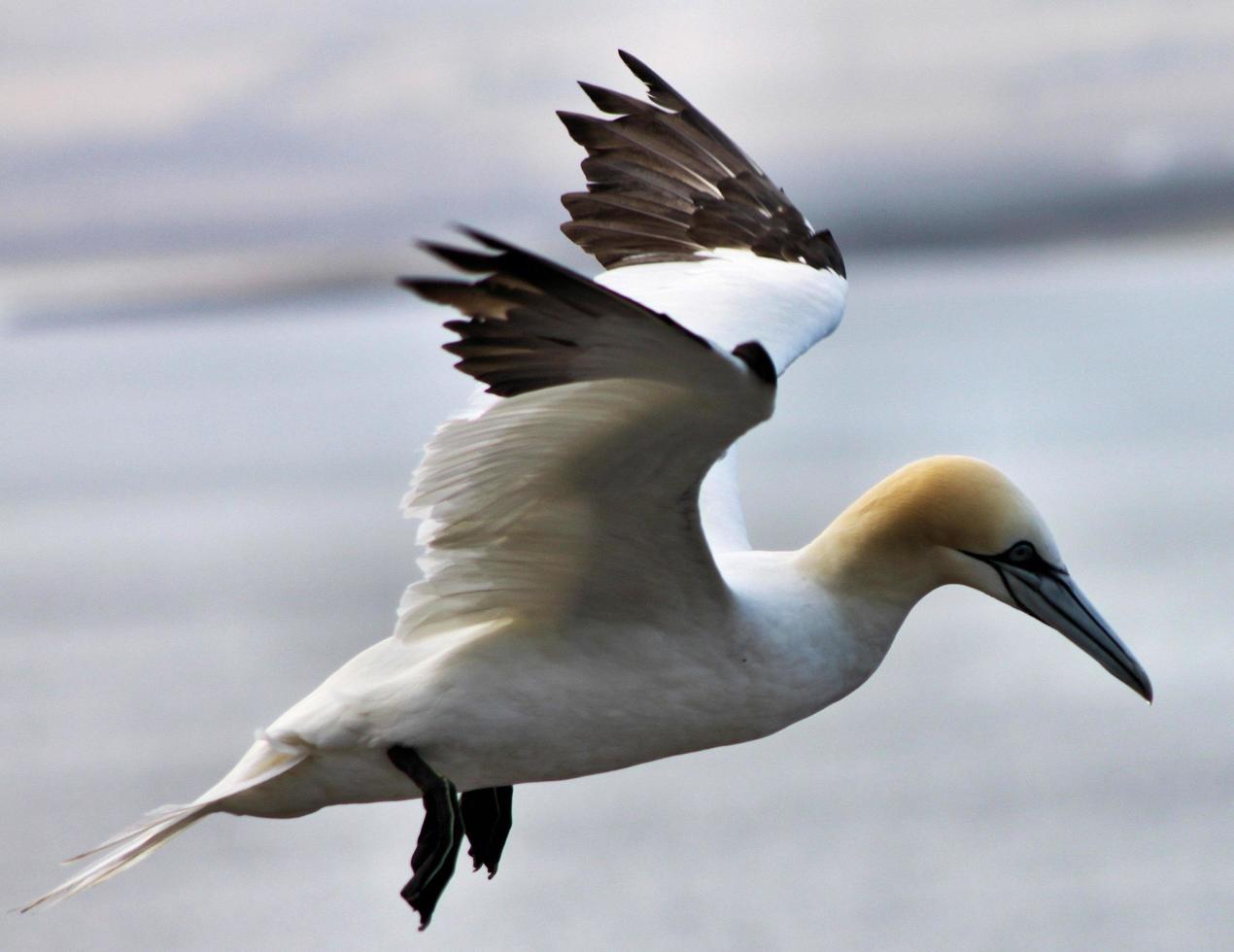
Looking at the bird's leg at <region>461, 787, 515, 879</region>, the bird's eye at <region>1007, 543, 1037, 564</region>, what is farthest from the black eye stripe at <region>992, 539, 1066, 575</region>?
the bird's leg at <region>461, 787, 515, 879</region>

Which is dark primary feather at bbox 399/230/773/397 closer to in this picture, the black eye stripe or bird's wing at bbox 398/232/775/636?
bird's wing at bbox 398/232/775/636

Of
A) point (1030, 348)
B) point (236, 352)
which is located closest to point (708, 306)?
point (1030, 348)

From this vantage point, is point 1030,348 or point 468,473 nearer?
point 468,473

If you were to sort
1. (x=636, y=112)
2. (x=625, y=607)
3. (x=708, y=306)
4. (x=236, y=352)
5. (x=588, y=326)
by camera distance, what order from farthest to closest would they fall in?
1. (x=236, y=352)
2. (x=636, y=112)
3. (x=708, y=306)
4. (x=625, y=607)
5. (x=588, y=326)

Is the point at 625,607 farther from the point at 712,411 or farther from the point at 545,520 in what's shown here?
the point at 712,411

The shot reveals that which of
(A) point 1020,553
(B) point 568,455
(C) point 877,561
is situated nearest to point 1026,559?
(A) point 1020,553

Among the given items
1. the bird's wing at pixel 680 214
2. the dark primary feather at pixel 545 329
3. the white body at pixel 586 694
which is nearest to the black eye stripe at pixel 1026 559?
the white body at pixel 586 694

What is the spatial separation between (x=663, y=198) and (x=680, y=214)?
0.09m

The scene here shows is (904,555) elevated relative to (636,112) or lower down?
lower down

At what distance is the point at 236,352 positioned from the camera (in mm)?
58938

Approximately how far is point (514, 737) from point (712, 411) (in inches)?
49.1

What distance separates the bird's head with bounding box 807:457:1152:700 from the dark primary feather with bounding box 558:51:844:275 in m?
1.52

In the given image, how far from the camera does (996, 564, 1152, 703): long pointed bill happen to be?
5.89 m

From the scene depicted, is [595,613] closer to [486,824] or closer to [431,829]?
[431,829]
